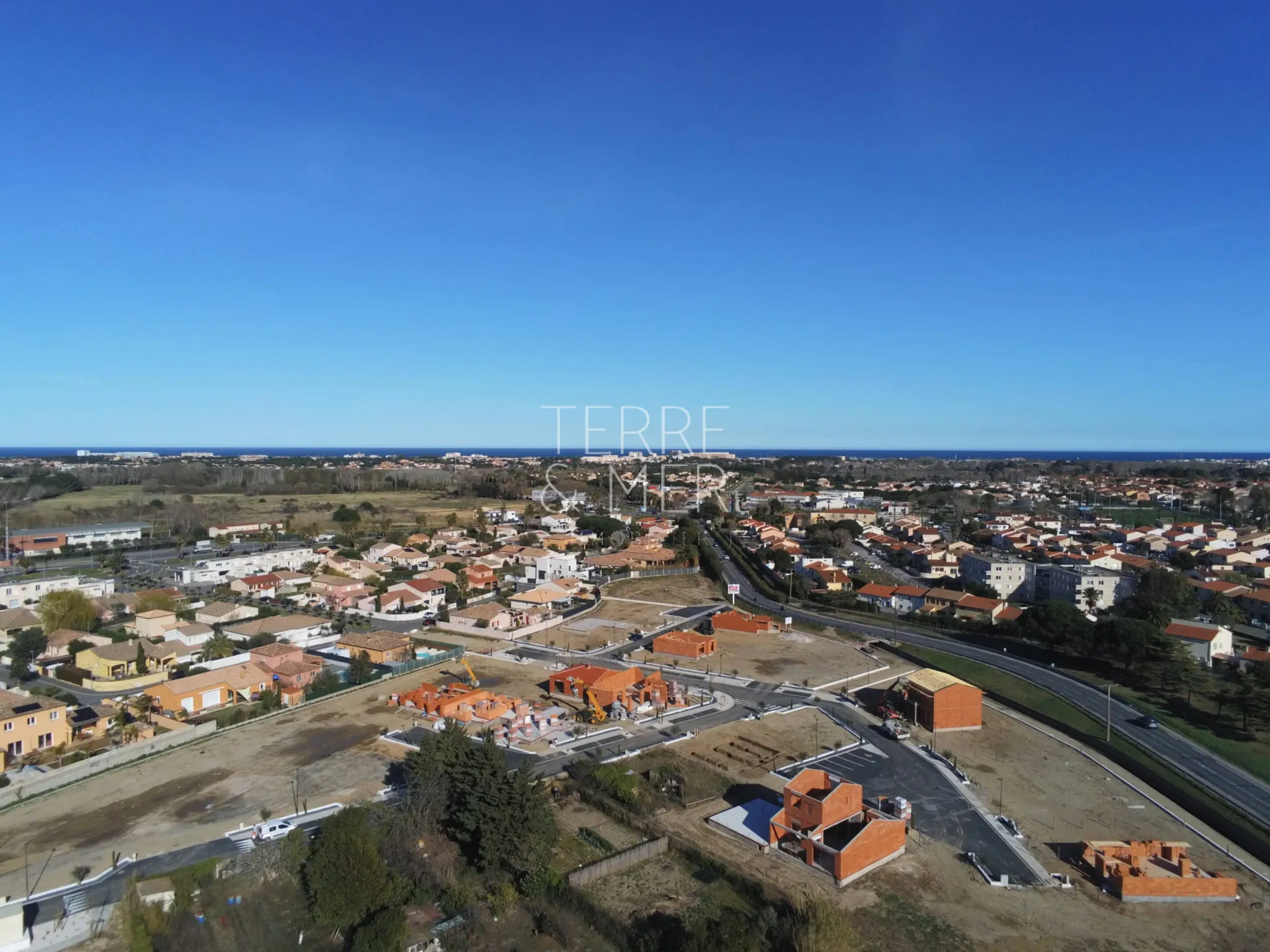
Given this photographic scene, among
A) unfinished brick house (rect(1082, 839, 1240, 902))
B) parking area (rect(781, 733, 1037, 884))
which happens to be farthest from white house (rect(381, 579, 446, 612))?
unfinished brick house (rect(1082, 839, 1240, 902))

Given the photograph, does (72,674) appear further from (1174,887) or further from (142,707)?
(1174,887)

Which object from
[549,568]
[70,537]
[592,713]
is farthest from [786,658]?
[70,537]

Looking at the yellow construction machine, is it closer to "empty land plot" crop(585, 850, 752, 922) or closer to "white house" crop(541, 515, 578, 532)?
"empty land plot" crop(585, 850, 752, 922)

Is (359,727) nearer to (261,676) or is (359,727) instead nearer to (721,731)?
(261,676)

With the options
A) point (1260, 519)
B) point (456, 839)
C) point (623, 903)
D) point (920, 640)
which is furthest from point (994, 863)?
point (1260, 519)

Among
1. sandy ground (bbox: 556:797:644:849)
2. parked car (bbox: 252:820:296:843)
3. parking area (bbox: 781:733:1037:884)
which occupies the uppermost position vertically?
parked car (bbox: 252:820:296:843)

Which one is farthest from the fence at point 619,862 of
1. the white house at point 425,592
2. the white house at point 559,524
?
the white house at point 559,524
